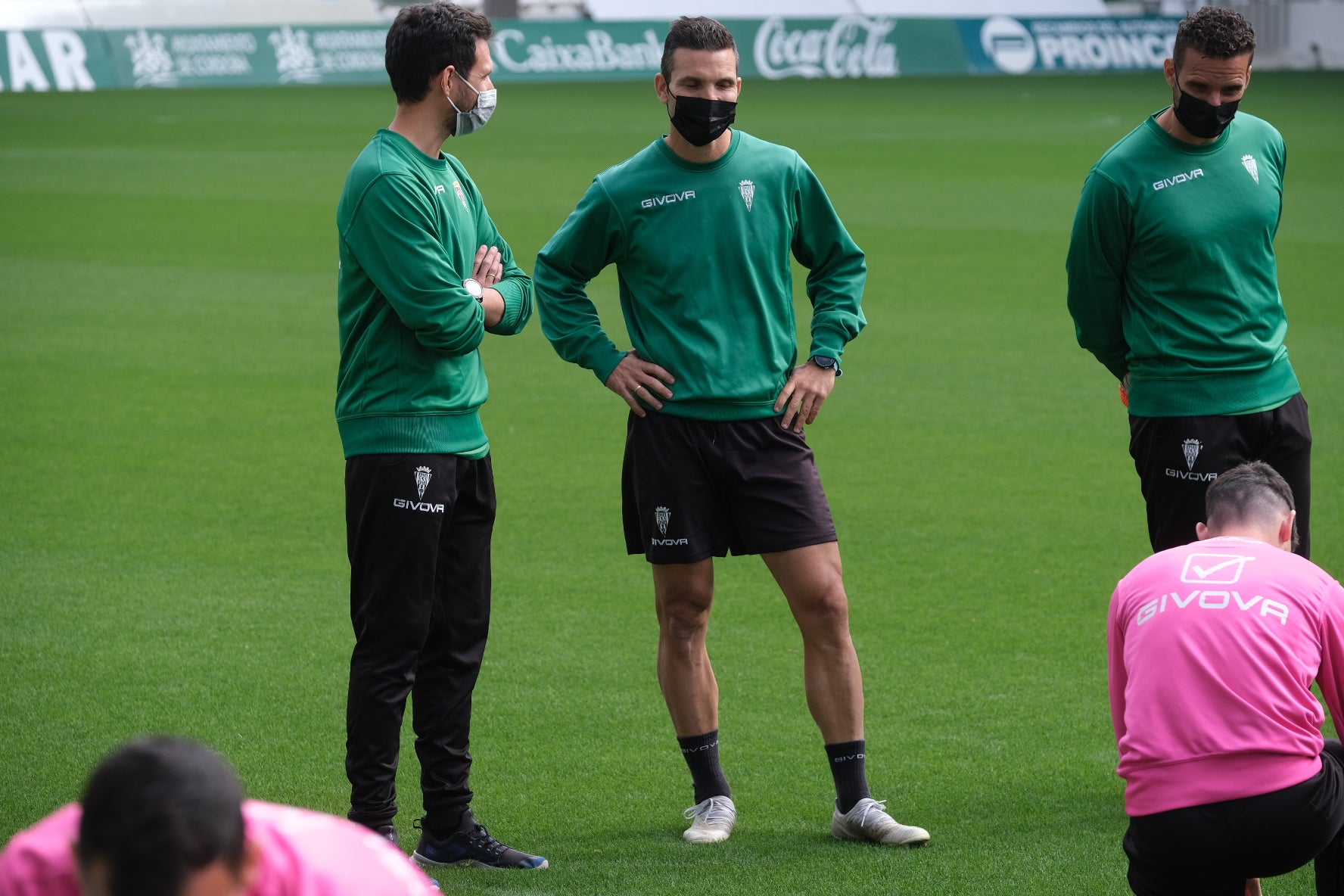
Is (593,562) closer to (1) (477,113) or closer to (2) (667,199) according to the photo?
(2) (667,199)

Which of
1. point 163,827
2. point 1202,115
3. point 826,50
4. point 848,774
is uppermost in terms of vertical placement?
point 826,50

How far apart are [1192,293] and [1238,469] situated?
1.29 m

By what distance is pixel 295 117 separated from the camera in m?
32.2

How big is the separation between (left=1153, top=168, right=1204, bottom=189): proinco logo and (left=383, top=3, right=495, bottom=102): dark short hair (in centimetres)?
211

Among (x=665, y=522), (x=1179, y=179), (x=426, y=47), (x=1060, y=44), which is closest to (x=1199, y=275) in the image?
(x=1179, y=179)

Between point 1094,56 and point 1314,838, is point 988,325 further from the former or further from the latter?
point 1094,56

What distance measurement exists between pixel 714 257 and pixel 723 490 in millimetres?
717

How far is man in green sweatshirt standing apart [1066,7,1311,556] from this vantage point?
493cm

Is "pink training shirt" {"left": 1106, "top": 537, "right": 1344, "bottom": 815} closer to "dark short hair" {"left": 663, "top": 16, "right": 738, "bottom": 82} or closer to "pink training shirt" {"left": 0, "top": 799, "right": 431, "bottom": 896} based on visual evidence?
"pink training shirt" {"left": 0, "top": 799, "right": 431, "bottom": 896}

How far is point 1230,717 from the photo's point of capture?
3.41 metres

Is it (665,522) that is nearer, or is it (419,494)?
(419,494)

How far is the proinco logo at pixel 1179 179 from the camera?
496cm

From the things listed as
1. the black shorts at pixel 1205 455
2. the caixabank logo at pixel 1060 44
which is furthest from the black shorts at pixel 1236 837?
the caixabank logo at pixel 1060 44

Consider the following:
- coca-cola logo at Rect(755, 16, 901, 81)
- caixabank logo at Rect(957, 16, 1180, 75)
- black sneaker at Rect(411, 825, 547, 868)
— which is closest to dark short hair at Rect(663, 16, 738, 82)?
black sneaker at Rect(411, 825, 547, 868)
